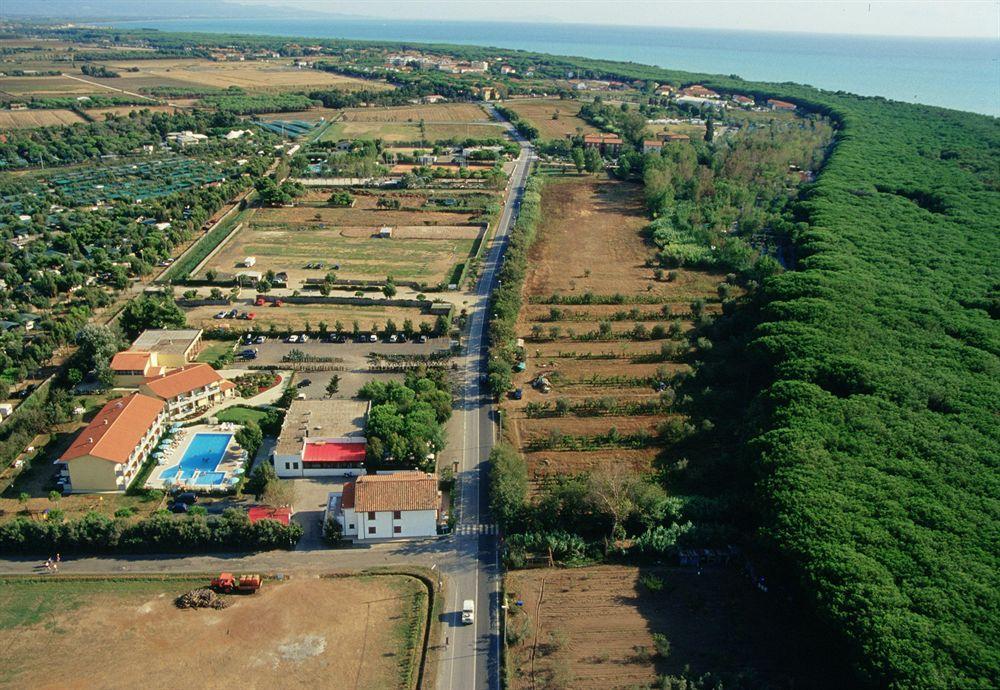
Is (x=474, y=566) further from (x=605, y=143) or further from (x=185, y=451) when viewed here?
(x=605, y=143)

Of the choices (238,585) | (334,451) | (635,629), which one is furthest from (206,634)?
(635,629)

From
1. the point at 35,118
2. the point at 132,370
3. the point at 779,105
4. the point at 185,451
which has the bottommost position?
the point at 185,451

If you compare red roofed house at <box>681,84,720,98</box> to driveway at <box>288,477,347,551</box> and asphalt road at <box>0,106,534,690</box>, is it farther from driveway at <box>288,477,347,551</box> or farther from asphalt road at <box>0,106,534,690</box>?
driveway at <box>288,477,347,551</box>

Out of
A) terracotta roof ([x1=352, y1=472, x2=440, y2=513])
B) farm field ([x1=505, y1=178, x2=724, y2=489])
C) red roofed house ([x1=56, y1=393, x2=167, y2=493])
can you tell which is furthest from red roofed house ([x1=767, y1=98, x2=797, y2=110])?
red roofed house ([x1=56, y1=393, x2=167, y2=493])

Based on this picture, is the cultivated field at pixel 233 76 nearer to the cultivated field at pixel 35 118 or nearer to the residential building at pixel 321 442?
the cultivated field at pixel 35 118

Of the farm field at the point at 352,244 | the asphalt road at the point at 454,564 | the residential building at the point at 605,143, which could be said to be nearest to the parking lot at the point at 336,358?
the asphalt road at the point at 454,564
